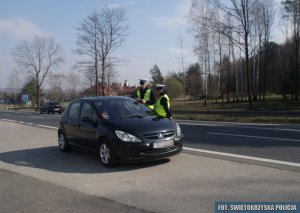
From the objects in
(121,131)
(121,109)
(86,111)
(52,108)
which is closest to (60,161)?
(86,111)

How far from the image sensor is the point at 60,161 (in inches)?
355

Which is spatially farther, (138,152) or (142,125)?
(142,125)

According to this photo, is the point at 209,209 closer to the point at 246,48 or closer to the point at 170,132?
the point at 170,132

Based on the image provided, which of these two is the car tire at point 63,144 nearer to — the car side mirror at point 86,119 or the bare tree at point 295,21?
the car side mirror at point 86,119

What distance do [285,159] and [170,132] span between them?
103 inches

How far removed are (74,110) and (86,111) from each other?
823mm

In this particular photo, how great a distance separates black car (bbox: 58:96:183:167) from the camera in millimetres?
7566

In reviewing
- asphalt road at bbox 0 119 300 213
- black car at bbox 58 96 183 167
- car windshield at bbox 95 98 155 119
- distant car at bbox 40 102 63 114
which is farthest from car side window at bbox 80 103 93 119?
distant car at bbox 40 102 63 114

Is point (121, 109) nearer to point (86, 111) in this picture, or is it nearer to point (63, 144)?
point (86, 111)

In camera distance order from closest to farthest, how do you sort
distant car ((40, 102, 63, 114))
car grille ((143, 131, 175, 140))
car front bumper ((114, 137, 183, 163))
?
1. car front bumper ((114, 137, 183, 163))
2. car grille ((143, 131, 175, 140))
3. distant car ((40, 102, 63, 114))

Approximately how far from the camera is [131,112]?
8812 millimetres

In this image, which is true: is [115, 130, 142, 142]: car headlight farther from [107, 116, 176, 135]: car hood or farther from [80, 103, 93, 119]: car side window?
[80, 103, 93, 119]: car side window

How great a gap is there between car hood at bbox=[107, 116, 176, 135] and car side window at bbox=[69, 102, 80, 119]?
1.74 meters

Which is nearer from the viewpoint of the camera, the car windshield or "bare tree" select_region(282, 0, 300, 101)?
the car windshield
